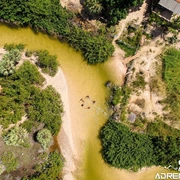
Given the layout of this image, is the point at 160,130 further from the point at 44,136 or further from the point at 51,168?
the point at 44,136

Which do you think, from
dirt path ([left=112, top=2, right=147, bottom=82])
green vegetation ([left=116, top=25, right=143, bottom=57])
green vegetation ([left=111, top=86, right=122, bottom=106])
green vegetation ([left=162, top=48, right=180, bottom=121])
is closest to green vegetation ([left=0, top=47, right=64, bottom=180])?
green vegetation ([left=111, top=86, right=122, bottom=106])

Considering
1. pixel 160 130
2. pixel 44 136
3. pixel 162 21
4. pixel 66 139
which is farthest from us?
pixel 66 139

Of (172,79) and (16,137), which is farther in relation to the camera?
(172,79)

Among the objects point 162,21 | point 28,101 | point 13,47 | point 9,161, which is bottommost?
point 9,161

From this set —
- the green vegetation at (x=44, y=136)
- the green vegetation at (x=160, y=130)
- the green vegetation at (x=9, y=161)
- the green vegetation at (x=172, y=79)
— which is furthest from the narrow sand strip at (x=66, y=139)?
the green vegetation at (x=172, y=79)

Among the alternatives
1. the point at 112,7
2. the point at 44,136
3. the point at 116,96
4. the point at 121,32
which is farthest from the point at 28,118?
the point at 112,7

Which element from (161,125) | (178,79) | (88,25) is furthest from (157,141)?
(88,25)

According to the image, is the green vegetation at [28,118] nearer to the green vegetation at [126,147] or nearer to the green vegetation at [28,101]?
the green vegetation at [28,101]

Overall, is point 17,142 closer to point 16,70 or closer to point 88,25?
point 16,70
